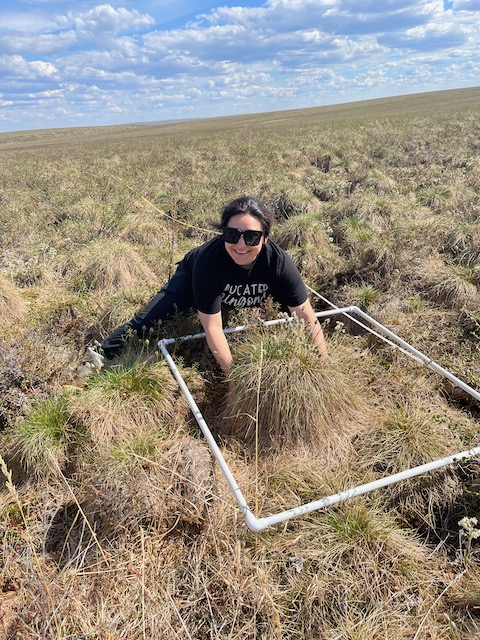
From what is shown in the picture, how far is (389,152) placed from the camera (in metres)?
14.5

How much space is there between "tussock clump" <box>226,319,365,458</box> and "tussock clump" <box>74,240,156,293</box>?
3020 mm

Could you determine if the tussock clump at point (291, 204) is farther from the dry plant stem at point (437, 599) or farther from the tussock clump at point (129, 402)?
the dry plant stem at point (437, 599)

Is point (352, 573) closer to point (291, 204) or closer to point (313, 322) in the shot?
point (313, 322)

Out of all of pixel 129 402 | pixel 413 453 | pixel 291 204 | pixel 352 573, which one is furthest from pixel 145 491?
pixel 291 204

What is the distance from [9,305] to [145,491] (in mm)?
3365

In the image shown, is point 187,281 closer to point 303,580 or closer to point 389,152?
point 303,580

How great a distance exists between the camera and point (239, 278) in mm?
3518

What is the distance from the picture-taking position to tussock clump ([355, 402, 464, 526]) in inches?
100

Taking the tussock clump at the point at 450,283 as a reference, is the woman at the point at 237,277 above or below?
above

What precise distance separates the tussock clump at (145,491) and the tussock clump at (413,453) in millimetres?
1144

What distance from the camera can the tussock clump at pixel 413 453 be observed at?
8.34 feet

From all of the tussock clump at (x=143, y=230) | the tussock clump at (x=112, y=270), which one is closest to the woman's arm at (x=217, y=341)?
the tussock clump at (x=112, y=270)

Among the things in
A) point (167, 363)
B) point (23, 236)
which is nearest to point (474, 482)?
point (167, 363)

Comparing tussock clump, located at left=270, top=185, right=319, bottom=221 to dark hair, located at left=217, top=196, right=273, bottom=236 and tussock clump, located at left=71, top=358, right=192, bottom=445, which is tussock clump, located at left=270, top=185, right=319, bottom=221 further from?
tussock clump, located at left=71, top=358, right=192, bottom=445
